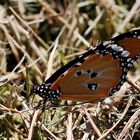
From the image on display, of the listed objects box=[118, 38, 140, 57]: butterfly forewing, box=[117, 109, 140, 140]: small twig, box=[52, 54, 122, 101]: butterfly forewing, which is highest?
box=[118, 38, 140, 57]: butterfly forewing

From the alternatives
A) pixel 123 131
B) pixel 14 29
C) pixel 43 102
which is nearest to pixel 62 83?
pixel 43 102

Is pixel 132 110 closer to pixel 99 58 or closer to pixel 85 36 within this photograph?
pixel 99 58

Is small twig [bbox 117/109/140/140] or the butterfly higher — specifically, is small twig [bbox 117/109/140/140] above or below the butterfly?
below

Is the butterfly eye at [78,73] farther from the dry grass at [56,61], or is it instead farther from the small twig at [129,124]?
the small twig at [129,124]

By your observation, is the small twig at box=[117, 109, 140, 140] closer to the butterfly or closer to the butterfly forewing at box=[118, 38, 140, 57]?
the butterfly

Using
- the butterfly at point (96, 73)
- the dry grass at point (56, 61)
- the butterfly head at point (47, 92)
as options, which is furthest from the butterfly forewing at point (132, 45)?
the butterfly head at point (47, 92)

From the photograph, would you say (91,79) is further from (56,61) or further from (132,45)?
(56,61)

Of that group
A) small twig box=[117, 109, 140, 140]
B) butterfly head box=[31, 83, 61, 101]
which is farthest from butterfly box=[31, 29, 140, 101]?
small twig box=[117, 109, 140, 140]
